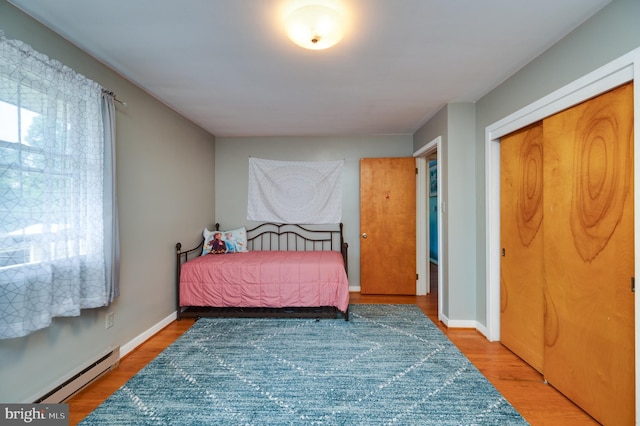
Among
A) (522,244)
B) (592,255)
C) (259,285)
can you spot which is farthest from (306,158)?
(592,255)

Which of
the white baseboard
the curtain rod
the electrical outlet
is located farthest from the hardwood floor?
the curtain rod

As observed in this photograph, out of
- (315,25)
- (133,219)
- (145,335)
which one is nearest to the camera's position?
(315,25)

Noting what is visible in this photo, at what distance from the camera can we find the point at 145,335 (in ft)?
8.28

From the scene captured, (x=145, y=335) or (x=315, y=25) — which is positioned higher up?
(x=315, y=25)

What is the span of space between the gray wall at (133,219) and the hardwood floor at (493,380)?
0.19m

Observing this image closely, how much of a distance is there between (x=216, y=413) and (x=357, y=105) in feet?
9.36

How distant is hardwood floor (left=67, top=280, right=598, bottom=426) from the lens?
5.29 feet

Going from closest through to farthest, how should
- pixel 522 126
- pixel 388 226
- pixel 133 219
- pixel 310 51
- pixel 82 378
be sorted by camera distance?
pixel 82 378, pixel 310 51, pixel 522 126, pixel 133 219, pixel 388 226

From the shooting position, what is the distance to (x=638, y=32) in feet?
4.34

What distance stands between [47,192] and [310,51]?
1.87 m

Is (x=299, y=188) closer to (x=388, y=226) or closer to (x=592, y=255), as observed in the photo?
(x=388, y=226)

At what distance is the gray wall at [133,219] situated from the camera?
1.56 m

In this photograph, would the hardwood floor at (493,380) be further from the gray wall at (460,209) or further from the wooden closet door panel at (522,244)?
the gray wall at (460,209)

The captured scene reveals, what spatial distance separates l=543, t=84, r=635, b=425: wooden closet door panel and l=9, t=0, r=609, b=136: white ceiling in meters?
→ 0.66
